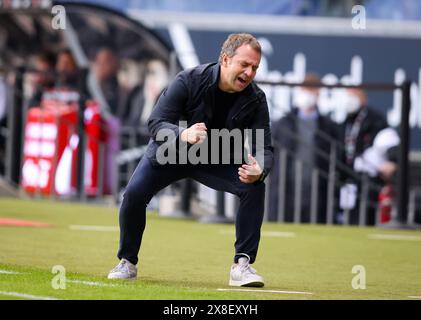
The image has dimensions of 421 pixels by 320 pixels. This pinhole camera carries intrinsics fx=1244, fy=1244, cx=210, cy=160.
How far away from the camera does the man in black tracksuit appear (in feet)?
25.4

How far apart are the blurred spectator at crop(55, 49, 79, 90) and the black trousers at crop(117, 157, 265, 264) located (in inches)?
430

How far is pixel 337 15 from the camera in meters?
19.6

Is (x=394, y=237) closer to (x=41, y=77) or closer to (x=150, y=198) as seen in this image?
(x=150, y=198)

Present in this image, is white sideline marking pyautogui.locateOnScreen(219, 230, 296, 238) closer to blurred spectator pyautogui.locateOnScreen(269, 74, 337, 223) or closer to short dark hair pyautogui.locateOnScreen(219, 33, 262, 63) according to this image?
blurred spectator pyautogui.locateOnScreen(269, 74, 337, 223)

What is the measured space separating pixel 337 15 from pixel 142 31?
3085 mm

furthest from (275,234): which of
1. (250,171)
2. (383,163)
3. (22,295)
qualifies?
(22,295)

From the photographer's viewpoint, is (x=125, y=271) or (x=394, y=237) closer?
(x=125, y=271)

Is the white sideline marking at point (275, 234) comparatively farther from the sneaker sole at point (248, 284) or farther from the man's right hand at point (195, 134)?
the man's right hand at point (195, 134)

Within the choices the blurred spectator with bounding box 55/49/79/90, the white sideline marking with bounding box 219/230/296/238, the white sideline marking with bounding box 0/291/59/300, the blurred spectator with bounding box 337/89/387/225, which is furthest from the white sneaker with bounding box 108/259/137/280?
the blurred spectator with bounding box 55/49/79/90

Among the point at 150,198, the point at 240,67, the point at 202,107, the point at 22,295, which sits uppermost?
the point at 240,67

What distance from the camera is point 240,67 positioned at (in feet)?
25.1

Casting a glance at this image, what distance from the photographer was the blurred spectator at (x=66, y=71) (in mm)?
18891

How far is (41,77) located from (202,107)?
1265 cm

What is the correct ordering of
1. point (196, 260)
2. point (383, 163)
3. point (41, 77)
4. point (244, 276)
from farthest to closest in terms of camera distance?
point (41, 77) → point (383, 163) → point (196, 260) → point (244, 276)
